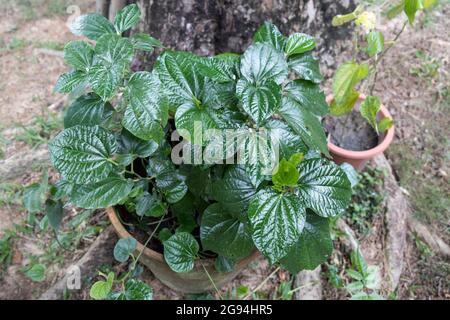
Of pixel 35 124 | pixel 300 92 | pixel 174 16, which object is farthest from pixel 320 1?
pixel 35 124

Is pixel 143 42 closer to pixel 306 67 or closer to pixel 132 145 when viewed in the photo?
pixel 132 145

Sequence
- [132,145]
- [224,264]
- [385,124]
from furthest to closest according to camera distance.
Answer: [385,124] → [224,264] → [132,145]

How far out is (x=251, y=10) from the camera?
1326mm

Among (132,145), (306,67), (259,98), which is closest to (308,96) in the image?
(306,67)

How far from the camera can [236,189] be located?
876 mm

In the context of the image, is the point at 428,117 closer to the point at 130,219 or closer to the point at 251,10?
the point at 251,10

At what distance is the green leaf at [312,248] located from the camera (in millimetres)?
903

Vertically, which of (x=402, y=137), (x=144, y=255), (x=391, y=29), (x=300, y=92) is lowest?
(x=402, y=137)

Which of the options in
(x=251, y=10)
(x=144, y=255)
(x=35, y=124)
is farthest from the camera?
(x=35, y=124)

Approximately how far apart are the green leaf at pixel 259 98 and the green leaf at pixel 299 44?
15 centimetres

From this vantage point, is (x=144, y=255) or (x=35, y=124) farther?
(x=35, y=124)

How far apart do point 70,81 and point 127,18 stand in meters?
0.20

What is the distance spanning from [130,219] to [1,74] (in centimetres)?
127

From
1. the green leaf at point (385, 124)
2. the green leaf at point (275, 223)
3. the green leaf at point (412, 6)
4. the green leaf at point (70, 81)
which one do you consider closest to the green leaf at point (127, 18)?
the green leaf at point (70, 81)
